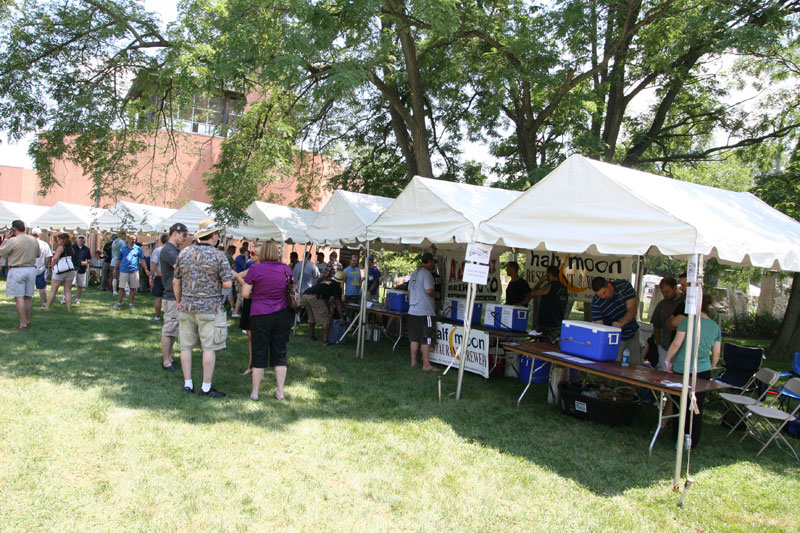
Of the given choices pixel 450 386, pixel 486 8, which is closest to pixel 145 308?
pixel 450 386

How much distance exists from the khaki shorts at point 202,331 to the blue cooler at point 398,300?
4.26 metres

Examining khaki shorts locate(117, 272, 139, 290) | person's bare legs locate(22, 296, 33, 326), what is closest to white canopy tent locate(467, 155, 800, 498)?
person's bare legs locate(22, 296, 33, 326)

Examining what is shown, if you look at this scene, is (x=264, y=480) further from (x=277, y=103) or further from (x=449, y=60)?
(x=449, y=60)

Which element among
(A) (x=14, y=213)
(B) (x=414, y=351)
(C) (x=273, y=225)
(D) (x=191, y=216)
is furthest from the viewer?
(A) (x=14, y=213)

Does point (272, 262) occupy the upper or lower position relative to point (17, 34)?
lower

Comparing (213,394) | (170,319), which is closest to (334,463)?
(213,394)

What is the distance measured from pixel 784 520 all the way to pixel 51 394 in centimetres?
651

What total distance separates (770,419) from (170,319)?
697 cm

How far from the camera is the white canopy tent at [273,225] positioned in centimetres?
1180

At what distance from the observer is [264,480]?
389 centimetres

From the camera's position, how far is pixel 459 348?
770 centimetres

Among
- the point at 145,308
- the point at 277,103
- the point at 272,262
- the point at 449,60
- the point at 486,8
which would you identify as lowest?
the point at 145,308

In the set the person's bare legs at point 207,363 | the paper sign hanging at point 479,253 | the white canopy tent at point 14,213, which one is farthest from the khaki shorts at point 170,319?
the white canopy tent at point 14,213

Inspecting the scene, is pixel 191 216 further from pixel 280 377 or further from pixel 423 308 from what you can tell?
pixel 280 377
